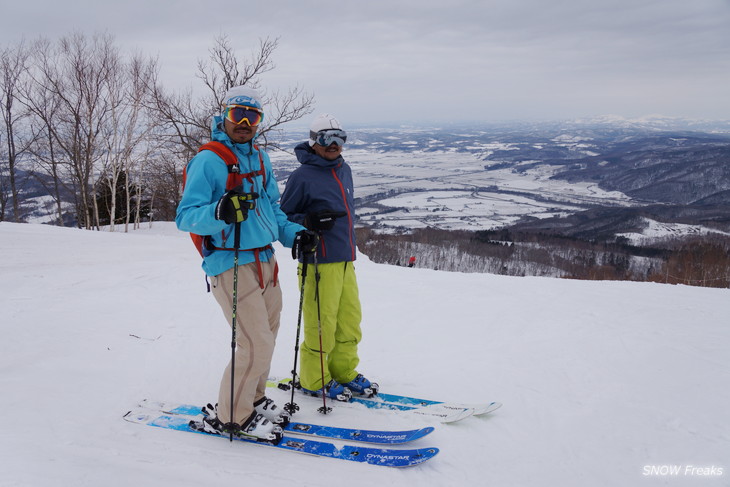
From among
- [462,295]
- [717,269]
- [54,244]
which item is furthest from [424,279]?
[717,269]

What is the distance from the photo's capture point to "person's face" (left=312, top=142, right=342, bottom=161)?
3.36 meters

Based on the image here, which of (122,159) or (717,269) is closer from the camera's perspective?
(122,159)

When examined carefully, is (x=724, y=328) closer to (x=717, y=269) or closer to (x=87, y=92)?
(x=87, y=92)

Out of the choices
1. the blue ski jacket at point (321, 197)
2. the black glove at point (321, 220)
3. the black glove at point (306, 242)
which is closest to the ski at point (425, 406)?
the blue ski jacket at point (321, 197)

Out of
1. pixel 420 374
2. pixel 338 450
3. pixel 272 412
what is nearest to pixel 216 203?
pixel 272 412

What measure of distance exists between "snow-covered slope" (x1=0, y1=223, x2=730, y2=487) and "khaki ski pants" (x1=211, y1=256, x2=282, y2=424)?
0.93ft

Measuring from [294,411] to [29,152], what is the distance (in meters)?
25.1

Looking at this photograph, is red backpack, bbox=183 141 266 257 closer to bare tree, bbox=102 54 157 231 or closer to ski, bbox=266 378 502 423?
ski, bbox=266 378 502 423

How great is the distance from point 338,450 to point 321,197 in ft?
6.15

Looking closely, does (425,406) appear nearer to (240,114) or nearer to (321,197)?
(321,197)

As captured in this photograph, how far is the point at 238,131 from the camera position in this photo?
110 inches

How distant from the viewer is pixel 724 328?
18.5ft

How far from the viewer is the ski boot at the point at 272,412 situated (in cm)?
308

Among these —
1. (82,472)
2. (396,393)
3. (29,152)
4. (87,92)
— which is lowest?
(396,393)
